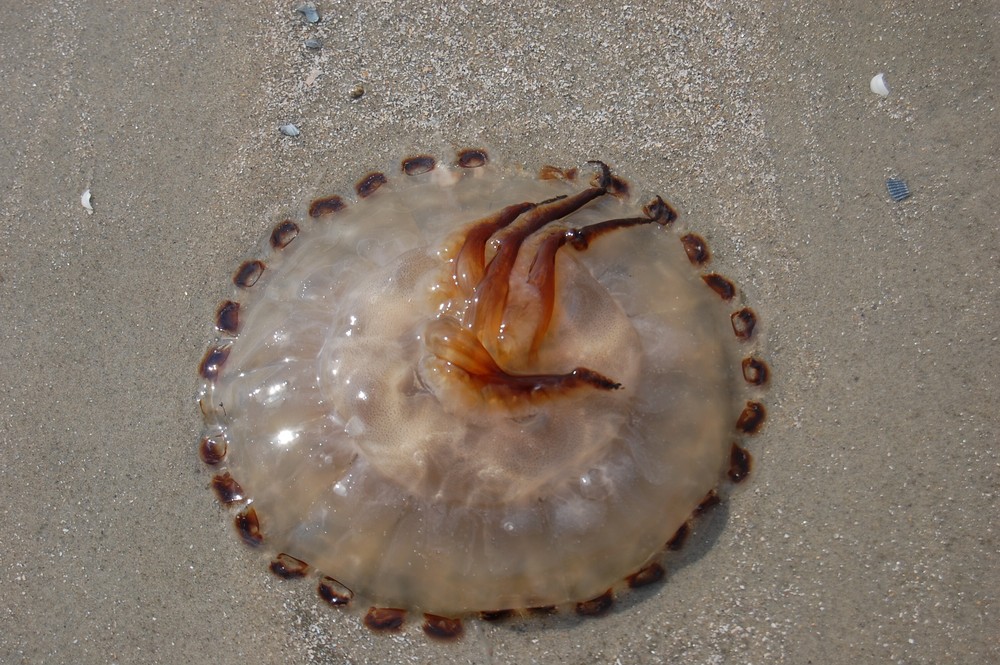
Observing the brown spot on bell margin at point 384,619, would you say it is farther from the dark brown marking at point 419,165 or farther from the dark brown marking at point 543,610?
the dark brown marking at point 419,165

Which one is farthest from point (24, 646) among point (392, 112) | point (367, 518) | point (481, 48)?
point (481, 48)

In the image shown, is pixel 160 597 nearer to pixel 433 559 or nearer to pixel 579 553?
pixel 433 559

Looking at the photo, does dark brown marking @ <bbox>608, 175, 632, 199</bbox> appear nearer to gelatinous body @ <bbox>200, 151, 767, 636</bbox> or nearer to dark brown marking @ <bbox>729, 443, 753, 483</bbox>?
gelatinous body @ <bbox>200, 151, 767, 636</bbox>

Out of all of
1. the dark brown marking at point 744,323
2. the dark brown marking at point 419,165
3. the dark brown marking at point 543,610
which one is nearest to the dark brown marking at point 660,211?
the dark brown marking at point 744,323

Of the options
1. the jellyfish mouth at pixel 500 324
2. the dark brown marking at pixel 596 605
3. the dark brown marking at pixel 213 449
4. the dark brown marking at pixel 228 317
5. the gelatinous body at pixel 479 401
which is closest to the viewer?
the jellyfish mouth at pixel 500 324

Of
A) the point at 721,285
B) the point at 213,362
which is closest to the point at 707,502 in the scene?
the point at 721,285

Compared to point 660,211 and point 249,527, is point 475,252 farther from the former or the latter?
point 249,527
